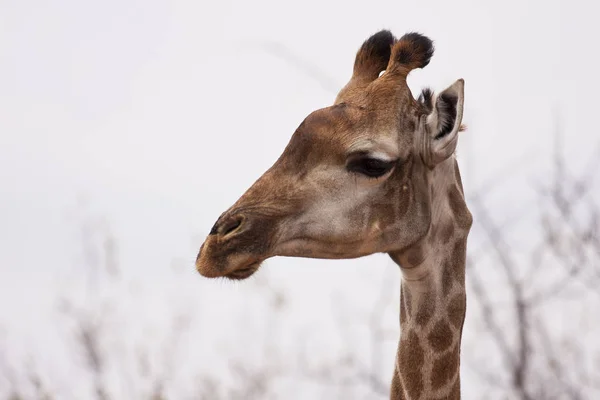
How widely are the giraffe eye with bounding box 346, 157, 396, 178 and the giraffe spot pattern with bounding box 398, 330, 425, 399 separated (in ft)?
3.20

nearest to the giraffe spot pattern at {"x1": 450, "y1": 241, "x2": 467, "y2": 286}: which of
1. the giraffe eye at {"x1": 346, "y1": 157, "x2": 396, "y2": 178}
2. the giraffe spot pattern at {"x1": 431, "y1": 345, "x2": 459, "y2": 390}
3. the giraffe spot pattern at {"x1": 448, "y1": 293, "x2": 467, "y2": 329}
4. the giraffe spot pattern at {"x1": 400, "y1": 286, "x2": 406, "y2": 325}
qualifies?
the giraffe spot pattern at {"x1": 448, "y1": 293, "x2": 467, "y2": 329}

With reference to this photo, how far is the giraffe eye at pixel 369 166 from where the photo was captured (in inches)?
286

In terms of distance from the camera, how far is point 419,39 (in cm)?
792

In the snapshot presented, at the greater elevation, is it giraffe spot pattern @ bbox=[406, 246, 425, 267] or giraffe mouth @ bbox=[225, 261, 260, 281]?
giraffe spot pattern @ bbox=[406, 246, 425, 267]

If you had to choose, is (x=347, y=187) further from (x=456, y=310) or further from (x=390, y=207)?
(x=456, y=310)

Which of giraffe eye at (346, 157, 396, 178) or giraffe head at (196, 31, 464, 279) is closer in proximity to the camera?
giraffe head at (196, 31, 464, 279)

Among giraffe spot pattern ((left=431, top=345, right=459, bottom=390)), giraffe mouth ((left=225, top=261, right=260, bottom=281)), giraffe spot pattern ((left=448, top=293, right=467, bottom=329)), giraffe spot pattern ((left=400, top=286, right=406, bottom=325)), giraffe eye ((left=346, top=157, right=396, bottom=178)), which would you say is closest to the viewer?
giraffe mouth ((left=225, top=261, right=260, bottom=281))

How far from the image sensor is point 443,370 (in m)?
7.44

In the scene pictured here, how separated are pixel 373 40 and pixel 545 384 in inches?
241

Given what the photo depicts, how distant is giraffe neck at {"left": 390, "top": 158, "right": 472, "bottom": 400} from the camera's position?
7449mm

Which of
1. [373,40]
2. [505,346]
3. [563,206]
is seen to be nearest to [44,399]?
[505,346]

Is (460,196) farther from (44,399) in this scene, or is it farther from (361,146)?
(44,399)

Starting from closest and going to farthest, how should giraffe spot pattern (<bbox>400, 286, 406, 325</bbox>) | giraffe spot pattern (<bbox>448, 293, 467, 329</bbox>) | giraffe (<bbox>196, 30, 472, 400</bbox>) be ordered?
giraffe (<bbox>196, 30, 472, 400</bbox>) < giraffe spot pattern (<bbox>448, 293, 467, 329</bbox>) < giraffe spot pattern (<bbox>400, 286, 406, 325</bbox>)

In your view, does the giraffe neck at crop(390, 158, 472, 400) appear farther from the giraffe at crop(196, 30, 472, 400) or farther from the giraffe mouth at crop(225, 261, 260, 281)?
the giraffe mouth at crop(225, 261, 260, 281)
